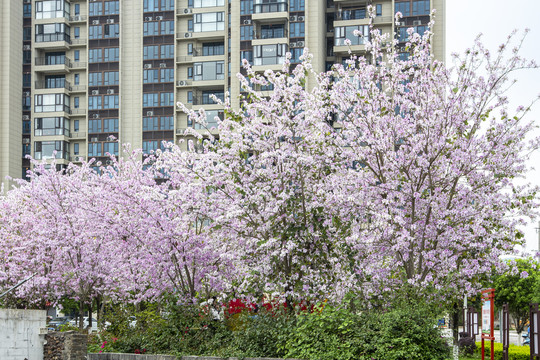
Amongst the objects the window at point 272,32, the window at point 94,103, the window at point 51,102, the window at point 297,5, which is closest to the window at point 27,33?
the window at point 51,102

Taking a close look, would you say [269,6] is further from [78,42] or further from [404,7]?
[78,42]

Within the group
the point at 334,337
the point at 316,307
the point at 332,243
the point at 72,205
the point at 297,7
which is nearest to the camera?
the point at 334,337

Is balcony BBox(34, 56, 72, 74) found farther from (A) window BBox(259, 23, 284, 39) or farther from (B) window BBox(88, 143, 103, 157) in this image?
(A) window BBox(259, 23, 284, 39)

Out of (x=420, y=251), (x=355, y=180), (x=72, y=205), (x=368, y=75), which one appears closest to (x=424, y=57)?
(x=368, y=75)

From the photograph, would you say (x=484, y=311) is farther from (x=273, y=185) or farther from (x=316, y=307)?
(x=273, y=185)

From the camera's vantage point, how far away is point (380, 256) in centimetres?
2006

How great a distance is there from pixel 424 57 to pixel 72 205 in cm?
1732

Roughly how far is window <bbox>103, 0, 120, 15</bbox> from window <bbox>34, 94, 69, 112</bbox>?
10.2 meters

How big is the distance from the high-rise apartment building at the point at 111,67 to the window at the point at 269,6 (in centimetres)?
153

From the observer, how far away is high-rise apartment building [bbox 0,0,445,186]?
77750mm

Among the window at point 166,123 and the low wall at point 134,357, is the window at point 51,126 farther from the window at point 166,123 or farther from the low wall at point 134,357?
the low wall at point 134,357

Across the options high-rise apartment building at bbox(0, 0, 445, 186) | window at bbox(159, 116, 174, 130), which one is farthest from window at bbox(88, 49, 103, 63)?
window at bbox(159, 116, 174, 130)

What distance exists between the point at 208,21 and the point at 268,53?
926 centimetres

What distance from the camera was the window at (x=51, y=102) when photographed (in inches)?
3179
